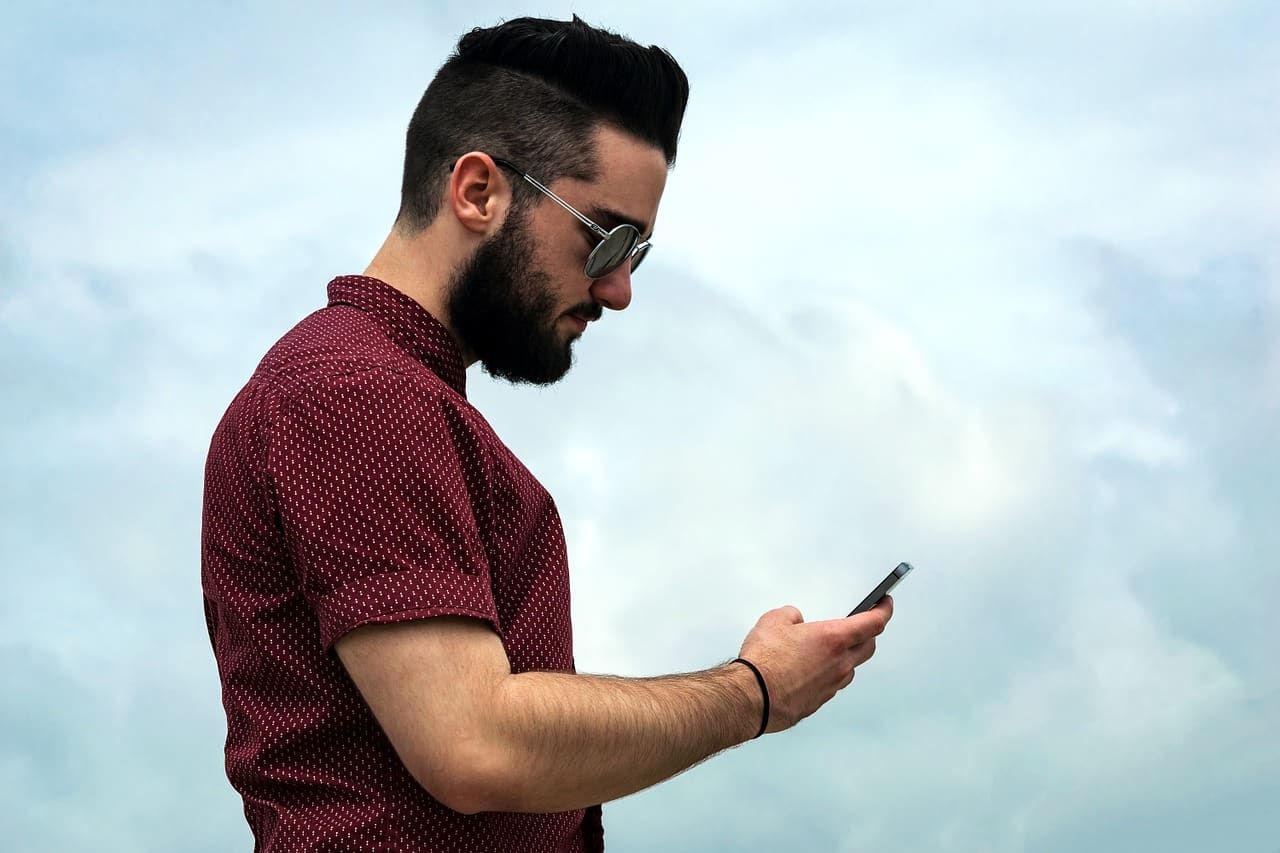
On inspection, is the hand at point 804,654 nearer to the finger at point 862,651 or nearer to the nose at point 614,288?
the finger at point 862,651

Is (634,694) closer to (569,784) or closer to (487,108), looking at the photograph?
(569,784)

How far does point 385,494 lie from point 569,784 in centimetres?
86

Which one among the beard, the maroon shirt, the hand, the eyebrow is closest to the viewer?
the maroon shirt

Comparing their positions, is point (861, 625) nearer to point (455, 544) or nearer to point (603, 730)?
point (603, 730)

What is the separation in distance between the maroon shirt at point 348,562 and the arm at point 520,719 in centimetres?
6

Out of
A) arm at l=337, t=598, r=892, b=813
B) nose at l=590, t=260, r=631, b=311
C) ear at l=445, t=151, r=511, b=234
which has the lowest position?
arm at l=337, t=598, r=892, b=813

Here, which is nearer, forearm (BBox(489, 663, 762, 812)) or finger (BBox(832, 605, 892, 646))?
forearm (BBox(489, 663, 762, 812))

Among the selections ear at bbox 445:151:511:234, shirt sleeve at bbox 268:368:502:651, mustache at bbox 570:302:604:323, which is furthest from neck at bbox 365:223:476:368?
shirt sleeve at bbox 268:368:502:651

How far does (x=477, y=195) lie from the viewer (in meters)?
4.52

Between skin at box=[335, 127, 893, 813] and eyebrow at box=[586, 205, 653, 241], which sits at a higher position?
eyebrow at box=[586, 205, 653, 241]

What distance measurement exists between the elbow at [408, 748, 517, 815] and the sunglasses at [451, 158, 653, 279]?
168cm

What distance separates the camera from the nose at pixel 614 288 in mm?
4680

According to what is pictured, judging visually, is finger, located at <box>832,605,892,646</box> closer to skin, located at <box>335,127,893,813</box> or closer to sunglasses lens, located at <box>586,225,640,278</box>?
skin, located at <box>335,127,893,813</box>

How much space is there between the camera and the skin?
138 inches
